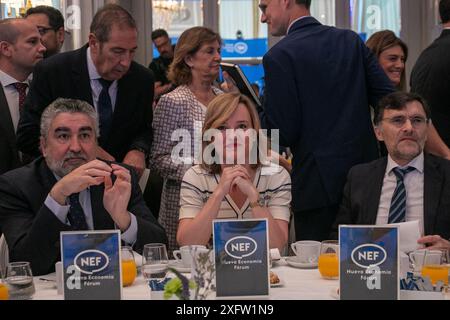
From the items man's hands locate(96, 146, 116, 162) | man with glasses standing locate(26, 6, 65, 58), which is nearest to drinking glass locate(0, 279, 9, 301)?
man's hands locate(96, 146, 116, 162)

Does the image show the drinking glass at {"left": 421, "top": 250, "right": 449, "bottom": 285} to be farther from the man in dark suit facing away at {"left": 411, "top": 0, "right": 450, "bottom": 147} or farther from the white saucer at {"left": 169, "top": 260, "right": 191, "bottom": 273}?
the man in dark suit facing away at {"left": 411, "top": 0, "right": 450, "bottom": 147}

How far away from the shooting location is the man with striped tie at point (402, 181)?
286 centimetres

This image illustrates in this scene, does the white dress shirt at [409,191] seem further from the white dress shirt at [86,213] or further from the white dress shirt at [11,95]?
the white dress shirt at [11,95]

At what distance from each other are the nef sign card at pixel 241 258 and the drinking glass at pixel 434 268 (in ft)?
1.75

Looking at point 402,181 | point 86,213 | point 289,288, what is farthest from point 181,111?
point 289,288

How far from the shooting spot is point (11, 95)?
3.76m

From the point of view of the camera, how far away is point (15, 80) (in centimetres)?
381

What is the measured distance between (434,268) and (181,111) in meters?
2.05

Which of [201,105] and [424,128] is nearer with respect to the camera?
[424,128]

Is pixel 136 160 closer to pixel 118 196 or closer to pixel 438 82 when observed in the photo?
pixel 118 196
